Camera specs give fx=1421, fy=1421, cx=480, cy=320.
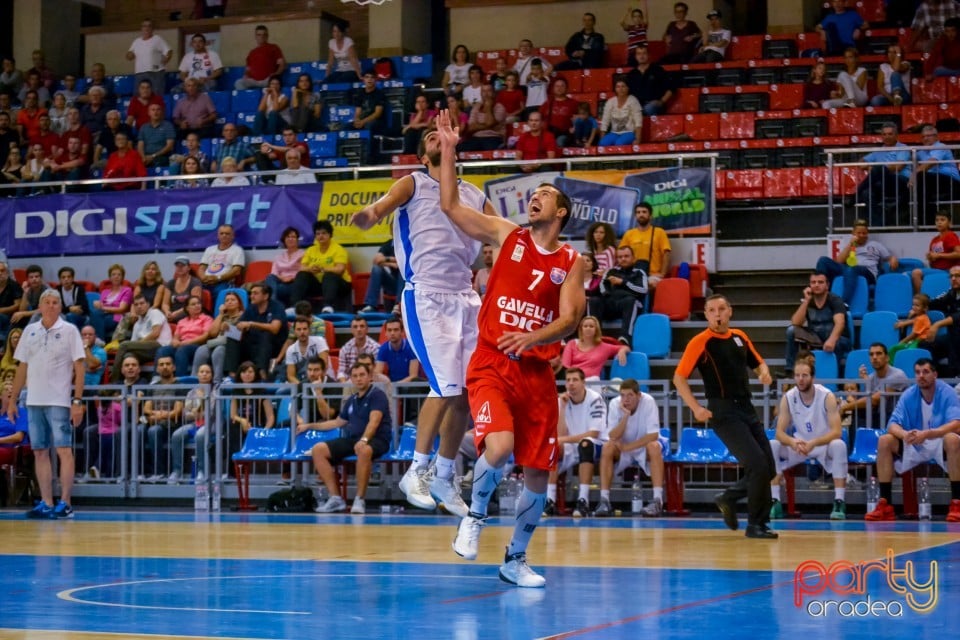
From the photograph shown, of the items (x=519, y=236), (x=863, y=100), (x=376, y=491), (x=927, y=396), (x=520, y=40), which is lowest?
(x=376, y=491)

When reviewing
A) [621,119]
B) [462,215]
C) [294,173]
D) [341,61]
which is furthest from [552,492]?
[341,61]

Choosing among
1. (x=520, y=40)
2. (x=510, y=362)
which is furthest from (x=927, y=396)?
(x=520, y=40)

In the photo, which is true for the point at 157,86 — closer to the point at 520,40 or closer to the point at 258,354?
the point at 520,40

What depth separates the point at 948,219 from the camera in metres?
18.2

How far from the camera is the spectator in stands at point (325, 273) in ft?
66.2

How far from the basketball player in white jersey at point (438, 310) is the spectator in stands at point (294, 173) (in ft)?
41.7

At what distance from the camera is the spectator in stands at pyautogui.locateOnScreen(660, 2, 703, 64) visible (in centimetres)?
2420

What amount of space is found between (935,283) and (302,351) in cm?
788

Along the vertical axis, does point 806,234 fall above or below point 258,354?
above

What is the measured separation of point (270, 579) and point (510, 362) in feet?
7.11

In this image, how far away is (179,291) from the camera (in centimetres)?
2058

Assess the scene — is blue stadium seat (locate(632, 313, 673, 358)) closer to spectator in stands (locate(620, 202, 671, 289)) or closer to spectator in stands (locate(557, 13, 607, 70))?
spectator in stands (locate(620, 202, 671, 289))

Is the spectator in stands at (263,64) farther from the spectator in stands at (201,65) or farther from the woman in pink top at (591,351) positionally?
the woman in pink top at (591,351)

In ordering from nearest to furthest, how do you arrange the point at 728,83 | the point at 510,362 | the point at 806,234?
the point at 510,362 < the point at 806,234 < the point at 728,83
